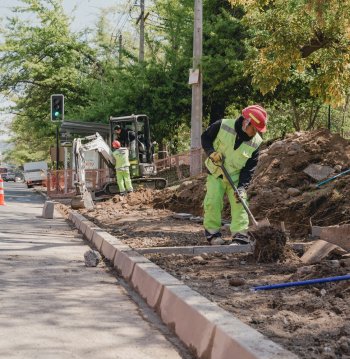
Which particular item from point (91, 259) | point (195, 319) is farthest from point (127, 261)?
point (195, 319)

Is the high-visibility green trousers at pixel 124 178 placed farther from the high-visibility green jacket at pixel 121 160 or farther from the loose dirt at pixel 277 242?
the loose dirt at pixel 277 242

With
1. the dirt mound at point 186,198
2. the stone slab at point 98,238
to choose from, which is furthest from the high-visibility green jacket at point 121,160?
the stone slab at point 98,238

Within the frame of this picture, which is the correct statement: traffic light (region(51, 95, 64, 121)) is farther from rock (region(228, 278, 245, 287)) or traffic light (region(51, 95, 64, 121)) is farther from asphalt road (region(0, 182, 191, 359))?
rock (region(228, 278, 245, 287))

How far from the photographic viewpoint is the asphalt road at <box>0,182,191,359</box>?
4.16 m

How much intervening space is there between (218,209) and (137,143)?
1646cm

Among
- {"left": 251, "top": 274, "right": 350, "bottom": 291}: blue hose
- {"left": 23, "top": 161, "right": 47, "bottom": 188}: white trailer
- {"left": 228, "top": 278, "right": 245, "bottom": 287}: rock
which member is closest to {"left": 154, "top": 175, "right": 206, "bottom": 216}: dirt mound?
{"left": 228, "top": 278, "right": 245, "bottom": 287}: rock

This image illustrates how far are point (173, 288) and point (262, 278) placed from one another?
103 cm

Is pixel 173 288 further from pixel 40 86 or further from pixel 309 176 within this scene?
pixel 40 86

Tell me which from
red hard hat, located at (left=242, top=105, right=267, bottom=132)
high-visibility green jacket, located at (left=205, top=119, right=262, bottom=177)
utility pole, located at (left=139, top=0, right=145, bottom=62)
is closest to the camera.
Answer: red hard hat, located at (left=242, top=105, right=267, bottom=132)

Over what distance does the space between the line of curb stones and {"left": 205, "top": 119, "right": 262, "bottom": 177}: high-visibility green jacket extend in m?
1.88

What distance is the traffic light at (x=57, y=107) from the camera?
23.2 m

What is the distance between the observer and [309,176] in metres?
13.0

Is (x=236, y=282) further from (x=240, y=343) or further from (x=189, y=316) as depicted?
(x=240, y=343)

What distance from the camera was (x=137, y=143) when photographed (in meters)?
24.8
